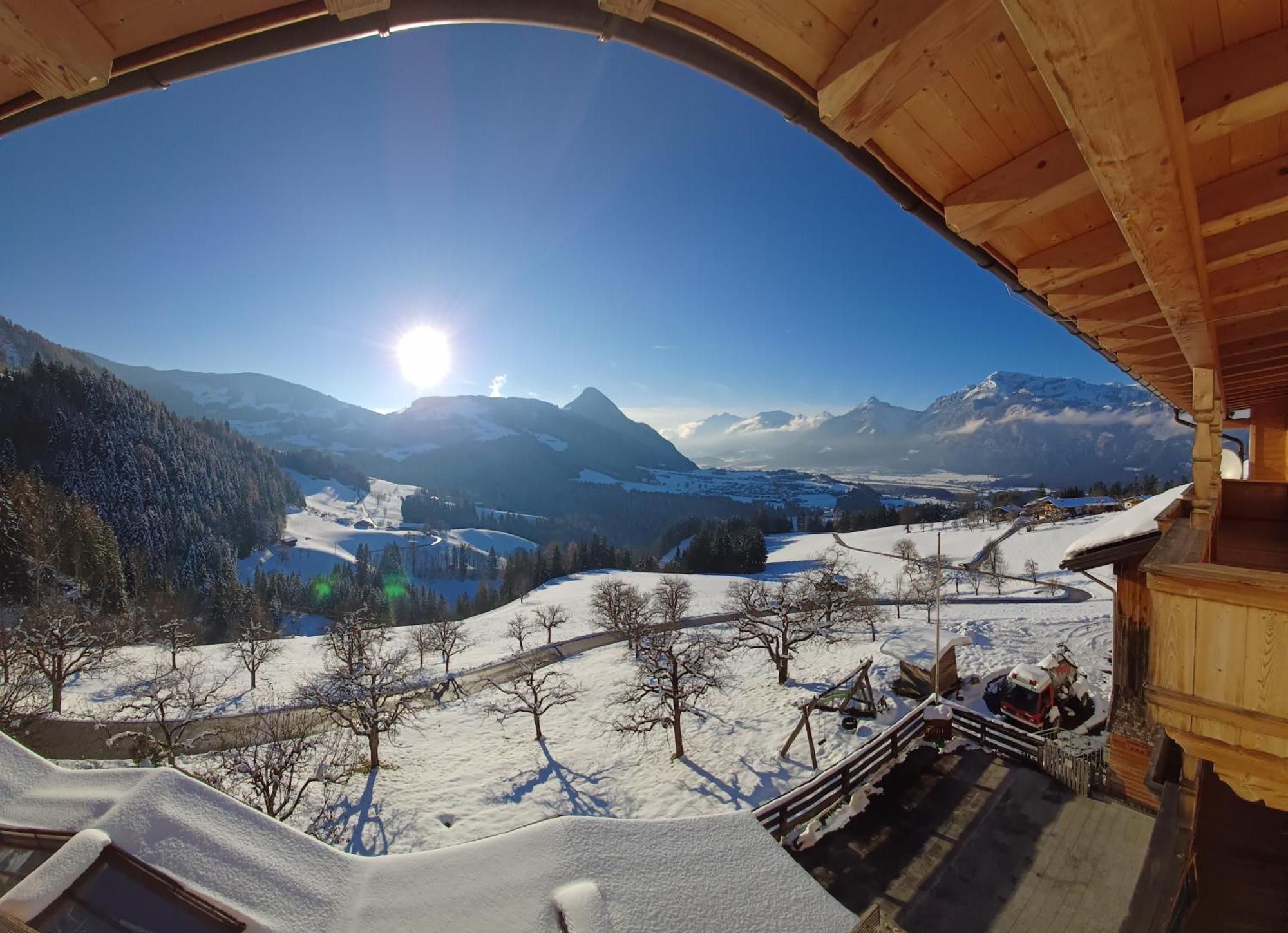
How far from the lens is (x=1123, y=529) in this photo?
22.8 ft

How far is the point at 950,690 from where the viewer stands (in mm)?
15914

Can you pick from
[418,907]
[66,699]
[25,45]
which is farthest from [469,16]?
[66,699]

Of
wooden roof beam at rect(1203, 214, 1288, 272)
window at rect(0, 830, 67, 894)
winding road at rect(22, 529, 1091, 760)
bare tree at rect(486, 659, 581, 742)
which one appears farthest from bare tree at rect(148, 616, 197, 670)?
wooden roof beam at rect(1203, 214, 1288, 272)

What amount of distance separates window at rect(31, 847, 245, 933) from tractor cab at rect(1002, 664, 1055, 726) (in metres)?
15.7

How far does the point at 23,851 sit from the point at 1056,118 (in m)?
7.65

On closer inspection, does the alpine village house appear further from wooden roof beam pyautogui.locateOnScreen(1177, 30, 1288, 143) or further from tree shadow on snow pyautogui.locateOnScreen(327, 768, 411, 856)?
tree shadow on snow pyautogui.locateOnScreen(327, 768, 411, 856)

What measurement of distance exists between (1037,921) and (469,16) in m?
8.70

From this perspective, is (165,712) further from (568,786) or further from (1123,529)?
(1123,529)

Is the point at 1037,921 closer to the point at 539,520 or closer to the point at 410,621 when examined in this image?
the point at 410,621

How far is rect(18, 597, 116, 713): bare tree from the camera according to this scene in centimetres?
2211

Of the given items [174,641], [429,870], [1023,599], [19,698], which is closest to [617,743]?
[429,870]

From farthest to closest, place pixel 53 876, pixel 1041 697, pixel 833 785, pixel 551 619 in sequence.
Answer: pixel 551 619 < pixel 1041 697 < pixel 833 785 < pixel 53 876

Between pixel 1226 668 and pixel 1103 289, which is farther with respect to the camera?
pixel 1103 289

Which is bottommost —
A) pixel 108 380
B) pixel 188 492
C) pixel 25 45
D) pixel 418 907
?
pixel 188 492
